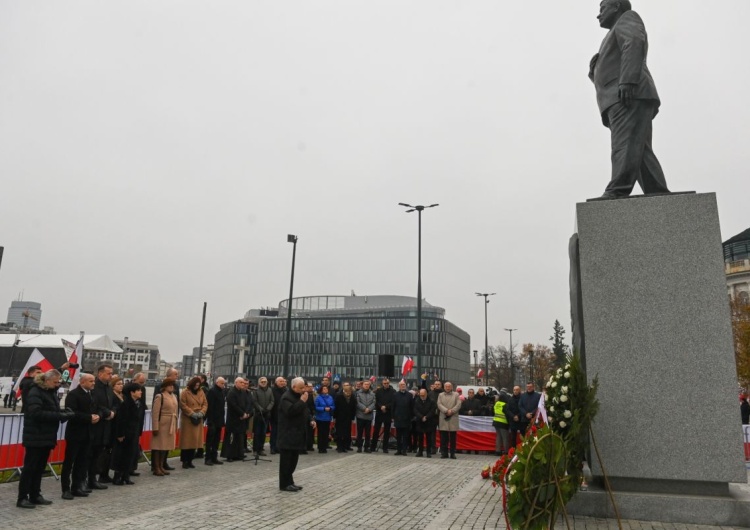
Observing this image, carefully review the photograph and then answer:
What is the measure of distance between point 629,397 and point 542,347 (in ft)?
320

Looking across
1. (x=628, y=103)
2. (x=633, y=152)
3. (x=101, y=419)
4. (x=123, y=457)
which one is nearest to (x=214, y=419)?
(x=123, y=457)

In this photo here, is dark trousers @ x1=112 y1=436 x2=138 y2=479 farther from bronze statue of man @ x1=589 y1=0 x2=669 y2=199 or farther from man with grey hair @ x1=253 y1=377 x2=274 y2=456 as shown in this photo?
bronze statue of man @ x1=589 y1=0 x2=669 y2=199

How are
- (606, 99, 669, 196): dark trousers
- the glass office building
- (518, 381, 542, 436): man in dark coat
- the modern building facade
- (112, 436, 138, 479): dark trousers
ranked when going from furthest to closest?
the glass office building
the modern building facade
(518, 381, 542, 436): man in dark coat
(112, 436, 138, 479): dark trousers
(606, 99, 669, 196): dark trousers

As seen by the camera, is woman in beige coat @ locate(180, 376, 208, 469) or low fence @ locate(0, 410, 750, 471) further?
woman in beige coat @ locate(180, 376, 208, 469)

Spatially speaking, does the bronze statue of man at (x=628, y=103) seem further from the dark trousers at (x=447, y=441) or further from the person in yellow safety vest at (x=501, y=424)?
the dark trousers at (x=447, y=441)

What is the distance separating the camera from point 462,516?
280 inches

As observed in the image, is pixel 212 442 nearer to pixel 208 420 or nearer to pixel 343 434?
pixel 208 420

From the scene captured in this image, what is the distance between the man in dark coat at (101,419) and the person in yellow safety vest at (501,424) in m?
9.98

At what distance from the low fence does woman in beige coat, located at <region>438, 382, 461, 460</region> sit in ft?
6.00

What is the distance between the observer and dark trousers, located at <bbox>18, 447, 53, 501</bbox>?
25.4 feet

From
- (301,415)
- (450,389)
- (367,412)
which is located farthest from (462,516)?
(367,412)

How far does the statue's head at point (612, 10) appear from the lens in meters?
8.45

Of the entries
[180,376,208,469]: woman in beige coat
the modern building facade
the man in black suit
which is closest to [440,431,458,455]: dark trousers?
[180,376,208,469]: woman in beige coat

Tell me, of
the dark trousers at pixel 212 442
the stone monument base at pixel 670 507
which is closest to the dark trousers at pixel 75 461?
the dark trousers at pixel 212 442
